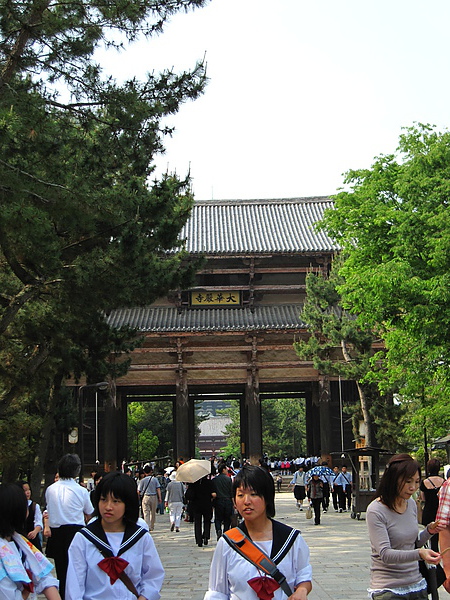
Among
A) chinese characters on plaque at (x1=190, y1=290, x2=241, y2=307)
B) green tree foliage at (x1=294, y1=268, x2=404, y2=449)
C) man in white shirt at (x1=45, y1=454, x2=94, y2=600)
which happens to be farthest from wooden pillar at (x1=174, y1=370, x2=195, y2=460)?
man in white shirt at (x1=45, y1=454, x2=94, y2=600)

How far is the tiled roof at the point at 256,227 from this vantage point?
3547 centimetres

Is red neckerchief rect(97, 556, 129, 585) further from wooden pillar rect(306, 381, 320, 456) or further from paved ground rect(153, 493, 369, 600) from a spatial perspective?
wooden pillar rect(306, 381, 320, 456)

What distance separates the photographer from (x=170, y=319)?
113ft

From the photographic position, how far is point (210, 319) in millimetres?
34312

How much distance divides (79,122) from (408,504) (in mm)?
7615

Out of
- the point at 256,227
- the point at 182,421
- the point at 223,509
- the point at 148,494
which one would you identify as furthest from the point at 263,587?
the point at 256,227

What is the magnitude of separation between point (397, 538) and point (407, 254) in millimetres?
14768

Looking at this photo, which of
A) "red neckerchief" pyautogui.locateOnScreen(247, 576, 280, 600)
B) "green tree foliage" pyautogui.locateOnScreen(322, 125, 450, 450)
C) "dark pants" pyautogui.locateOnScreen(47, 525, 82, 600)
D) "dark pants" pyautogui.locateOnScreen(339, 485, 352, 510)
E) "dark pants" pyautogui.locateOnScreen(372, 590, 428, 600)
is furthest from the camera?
"dark pants" pyautogui.locateOnScreen(339, 485, 352, 510)

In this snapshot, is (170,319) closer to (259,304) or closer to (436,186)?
(259,304)

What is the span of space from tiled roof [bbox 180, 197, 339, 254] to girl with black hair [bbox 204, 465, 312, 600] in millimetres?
30503

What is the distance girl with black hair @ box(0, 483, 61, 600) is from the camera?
4.21 meters

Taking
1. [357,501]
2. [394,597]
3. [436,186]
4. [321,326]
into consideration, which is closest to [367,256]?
[436,186]

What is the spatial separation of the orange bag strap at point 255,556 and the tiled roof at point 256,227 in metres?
30.7

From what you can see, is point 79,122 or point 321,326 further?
point 321,326
